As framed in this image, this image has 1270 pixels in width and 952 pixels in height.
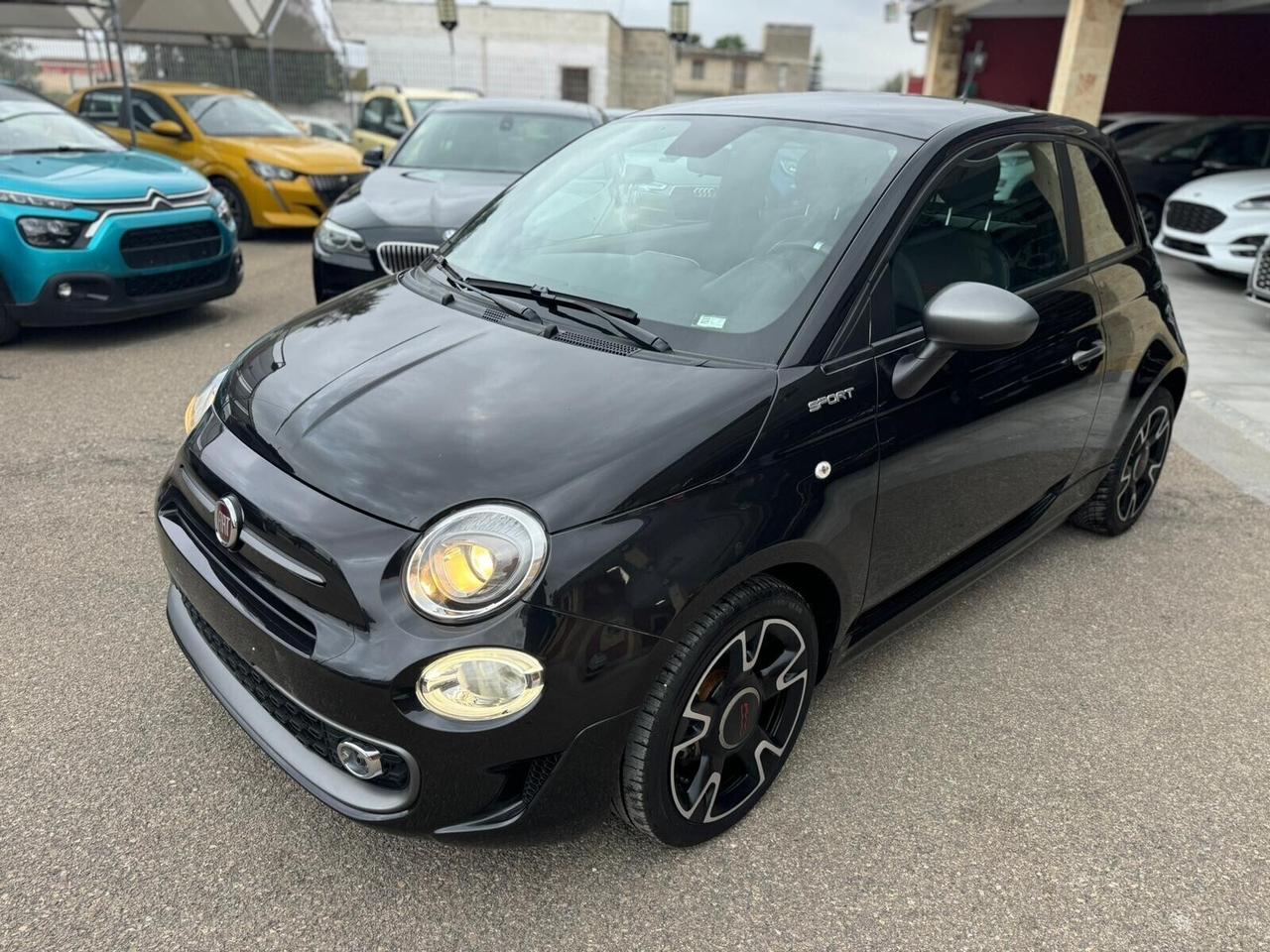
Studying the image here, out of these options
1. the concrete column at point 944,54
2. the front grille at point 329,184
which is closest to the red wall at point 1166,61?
the concrete column at point 944,54

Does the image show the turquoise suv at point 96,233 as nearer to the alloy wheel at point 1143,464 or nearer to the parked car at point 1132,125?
the alloy wheel at point 1143,464

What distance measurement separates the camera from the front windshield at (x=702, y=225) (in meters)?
2.32

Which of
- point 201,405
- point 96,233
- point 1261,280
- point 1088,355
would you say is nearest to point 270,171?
point 96,233

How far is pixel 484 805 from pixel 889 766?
3.99 feet

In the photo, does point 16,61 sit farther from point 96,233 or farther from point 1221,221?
point 1221,221

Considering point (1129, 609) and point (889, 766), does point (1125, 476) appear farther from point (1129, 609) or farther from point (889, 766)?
point (889, 766)

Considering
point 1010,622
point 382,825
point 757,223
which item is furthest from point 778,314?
point 1010,622

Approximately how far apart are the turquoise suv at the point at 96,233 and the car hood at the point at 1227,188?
9329 millimetres

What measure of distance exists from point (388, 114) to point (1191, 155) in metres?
11.7

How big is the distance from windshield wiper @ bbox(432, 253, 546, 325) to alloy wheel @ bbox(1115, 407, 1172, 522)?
2.57 m

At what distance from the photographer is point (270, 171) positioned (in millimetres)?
9297

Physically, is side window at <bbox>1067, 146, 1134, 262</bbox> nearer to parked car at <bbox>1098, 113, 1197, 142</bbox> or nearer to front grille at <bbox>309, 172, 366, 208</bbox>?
front grille at <bbox>309, 172, 366, 208</bbox>

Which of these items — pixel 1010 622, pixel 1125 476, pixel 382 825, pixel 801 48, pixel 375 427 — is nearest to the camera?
pixel 382 825

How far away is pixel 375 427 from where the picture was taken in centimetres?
203
